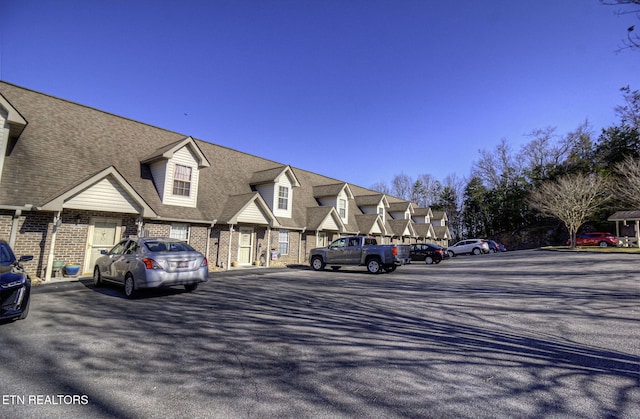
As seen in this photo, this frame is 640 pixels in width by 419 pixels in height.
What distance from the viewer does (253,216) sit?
1755cm

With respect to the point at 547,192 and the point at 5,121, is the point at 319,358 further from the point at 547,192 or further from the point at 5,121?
the point at 547,192

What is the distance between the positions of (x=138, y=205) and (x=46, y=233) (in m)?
3.12

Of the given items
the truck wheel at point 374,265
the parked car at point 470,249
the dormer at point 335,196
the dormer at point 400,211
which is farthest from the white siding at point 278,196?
the parked car at point 470,249

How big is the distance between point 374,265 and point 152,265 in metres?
11.0

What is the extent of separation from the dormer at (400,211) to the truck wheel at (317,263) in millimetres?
20716

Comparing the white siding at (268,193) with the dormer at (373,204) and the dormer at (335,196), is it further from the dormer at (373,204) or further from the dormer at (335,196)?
the dormer at (373,204)

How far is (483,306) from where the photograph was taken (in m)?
8.18

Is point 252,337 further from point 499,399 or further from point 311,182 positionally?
point 311,182

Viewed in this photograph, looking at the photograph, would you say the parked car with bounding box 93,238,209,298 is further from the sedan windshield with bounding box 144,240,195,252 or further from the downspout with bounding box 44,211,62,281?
the downspout with bounding box 44,211,62,281

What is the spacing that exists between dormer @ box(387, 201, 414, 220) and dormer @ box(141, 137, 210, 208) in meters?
25.1

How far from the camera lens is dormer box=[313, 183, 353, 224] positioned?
26.2 m

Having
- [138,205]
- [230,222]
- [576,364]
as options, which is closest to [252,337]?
[576,364]

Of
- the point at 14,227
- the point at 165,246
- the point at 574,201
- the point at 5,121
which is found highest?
the point at 574,201

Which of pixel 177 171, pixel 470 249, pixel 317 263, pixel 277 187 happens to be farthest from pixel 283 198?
pixel 470 249
